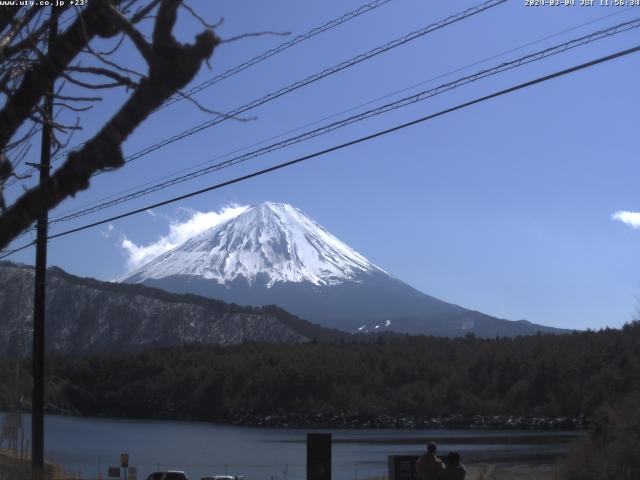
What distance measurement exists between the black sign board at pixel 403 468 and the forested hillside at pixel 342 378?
76634 millimetres

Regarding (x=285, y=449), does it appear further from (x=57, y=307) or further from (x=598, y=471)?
(x=57, y=307)

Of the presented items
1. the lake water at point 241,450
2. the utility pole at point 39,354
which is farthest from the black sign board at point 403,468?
the lake water at point 241,450

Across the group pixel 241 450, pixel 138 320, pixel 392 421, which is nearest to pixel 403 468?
pixel 241 450

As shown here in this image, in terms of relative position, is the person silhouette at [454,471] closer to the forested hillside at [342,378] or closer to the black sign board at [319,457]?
the black sign board at [319,457]

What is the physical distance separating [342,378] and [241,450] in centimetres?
5228

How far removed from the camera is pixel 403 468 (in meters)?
17.4

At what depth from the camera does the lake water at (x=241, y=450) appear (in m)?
43.2

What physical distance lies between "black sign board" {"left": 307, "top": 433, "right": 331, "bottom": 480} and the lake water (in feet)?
62.5

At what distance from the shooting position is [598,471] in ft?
93.7

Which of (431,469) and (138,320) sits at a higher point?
(138,320)

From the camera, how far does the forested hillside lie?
96.3m

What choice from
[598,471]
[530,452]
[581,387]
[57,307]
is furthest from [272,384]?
[598,471]

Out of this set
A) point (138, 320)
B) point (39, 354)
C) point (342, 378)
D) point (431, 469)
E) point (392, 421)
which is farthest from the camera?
point (138, 320)

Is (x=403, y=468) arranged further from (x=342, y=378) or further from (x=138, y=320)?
(x=138, y=320)
